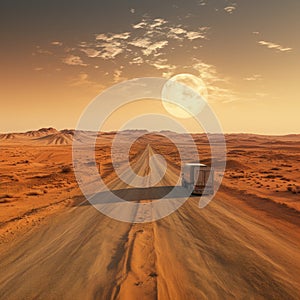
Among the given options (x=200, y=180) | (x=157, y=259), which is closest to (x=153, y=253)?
(x=157, y=259)

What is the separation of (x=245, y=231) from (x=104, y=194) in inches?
432

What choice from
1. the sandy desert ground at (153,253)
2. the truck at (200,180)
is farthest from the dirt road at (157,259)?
the truck at (200,180)

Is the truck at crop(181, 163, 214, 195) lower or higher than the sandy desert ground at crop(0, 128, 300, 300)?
higher

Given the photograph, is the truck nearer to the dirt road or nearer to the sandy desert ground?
the sandy desert ground

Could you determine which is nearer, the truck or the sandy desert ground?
the sandy desert ground

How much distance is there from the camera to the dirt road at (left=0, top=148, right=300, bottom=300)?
6738 mm

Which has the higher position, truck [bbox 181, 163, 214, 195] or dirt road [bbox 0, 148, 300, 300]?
truck [bbox 181, 163, 214, 195]

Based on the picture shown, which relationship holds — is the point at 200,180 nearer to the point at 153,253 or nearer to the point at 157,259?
the point at 153,253

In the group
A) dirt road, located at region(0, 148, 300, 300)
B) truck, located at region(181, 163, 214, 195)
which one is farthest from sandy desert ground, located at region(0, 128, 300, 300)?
truck, located at region(181, 163, 214, 195)

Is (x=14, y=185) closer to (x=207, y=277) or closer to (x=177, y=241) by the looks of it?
(x=177, y=241)

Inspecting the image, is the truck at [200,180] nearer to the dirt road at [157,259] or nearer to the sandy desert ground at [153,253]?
the sandy desert ground at [153,253]

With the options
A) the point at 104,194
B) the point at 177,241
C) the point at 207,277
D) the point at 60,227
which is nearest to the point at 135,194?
the point at 104,194

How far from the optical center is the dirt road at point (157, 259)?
6.74 metres

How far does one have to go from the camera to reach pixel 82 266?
8086mm
